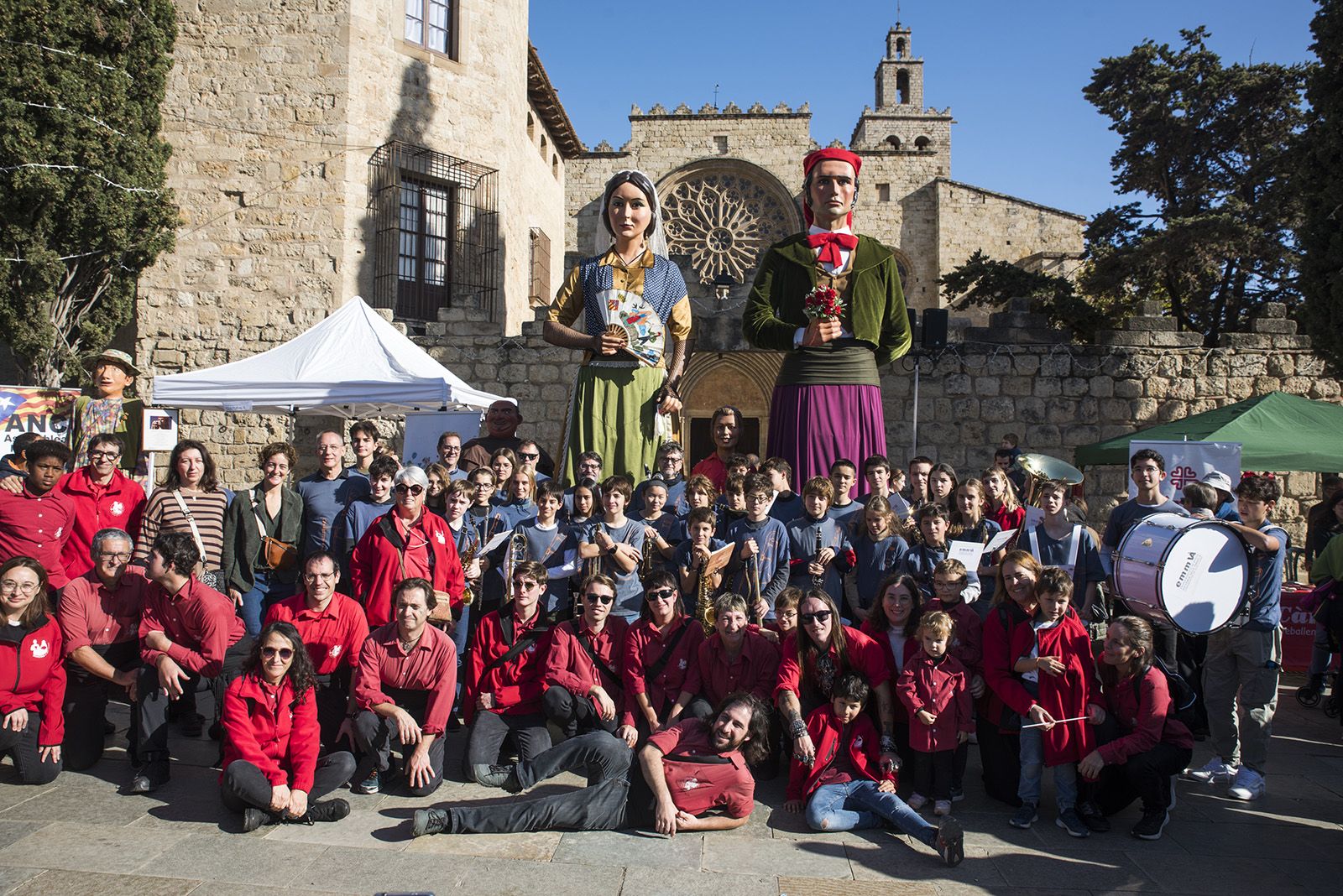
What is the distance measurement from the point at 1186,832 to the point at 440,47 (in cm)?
1206

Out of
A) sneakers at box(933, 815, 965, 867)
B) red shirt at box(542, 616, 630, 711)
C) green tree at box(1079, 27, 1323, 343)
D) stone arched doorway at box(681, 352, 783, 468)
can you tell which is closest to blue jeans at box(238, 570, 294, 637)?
red shirt at box(542, 616, 630, 711)

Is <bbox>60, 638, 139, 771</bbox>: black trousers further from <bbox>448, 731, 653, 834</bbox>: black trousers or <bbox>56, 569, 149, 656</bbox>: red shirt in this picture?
<bbox>448, 731, 653, 834</bbox>: black trousers

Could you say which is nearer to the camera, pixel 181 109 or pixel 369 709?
pixel 369 709

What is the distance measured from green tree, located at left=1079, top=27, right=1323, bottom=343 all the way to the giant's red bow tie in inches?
491

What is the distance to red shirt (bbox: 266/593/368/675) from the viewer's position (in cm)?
436

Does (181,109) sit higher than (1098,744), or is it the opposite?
(181,109)

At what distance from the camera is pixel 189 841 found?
3.54 metres

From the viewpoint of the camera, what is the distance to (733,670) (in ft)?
14.4

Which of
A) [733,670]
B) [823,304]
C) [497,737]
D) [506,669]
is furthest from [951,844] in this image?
[823,304]

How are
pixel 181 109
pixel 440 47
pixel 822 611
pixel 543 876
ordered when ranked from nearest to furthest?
pixel 543 876
pixel 822 611
pixel 181 109
pixel 440 47

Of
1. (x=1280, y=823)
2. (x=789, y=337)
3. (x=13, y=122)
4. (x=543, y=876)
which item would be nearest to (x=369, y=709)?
(x=543, y=876)

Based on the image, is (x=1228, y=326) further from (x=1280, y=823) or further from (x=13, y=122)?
(x=13, y=122)

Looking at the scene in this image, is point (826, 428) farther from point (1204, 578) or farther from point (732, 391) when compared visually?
point (732, 391)

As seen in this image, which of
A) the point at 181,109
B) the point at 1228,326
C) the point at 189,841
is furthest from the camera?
the point at 1228,326
